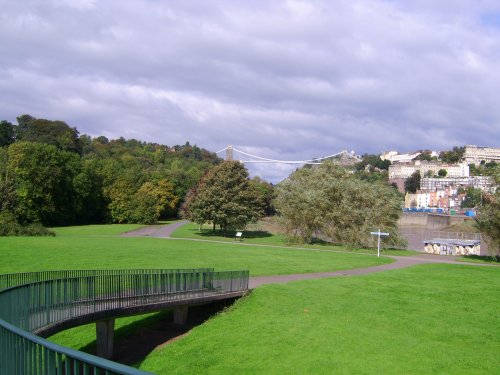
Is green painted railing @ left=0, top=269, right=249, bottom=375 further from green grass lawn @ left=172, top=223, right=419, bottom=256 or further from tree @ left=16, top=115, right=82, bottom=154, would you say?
tree @ left=16, top=115, right=82, bottom=154

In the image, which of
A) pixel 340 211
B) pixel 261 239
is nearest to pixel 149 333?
pixel 340 211

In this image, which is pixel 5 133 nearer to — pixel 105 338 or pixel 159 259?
pixel 159 259

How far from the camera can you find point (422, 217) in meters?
130

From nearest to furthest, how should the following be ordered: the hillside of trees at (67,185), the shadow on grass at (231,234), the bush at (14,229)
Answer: the bush at (14,229) < the shadow on grass at (231,234) < the hillside of trees at (67,185)

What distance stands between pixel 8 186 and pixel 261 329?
57223mm

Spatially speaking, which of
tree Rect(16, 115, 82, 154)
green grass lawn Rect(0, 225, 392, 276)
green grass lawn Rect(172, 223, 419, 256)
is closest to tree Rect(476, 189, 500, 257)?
green grass lawn Rect(172, 223, 419, 256)

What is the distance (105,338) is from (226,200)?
4893 centimetres

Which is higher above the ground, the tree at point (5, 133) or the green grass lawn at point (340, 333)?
the tree at point (5, 133)

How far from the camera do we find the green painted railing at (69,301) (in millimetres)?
6492

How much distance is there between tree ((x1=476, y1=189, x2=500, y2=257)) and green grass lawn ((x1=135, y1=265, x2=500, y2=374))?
18.6 metres

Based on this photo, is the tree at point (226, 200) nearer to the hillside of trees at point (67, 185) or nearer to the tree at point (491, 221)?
the hillside of trees at point (67, 185)

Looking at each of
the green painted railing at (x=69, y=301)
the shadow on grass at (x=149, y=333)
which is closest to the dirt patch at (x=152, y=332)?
the shadow on grass at (x=149, y=333)

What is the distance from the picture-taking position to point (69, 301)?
1592 cm

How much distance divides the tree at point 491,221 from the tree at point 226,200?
29.7 m
